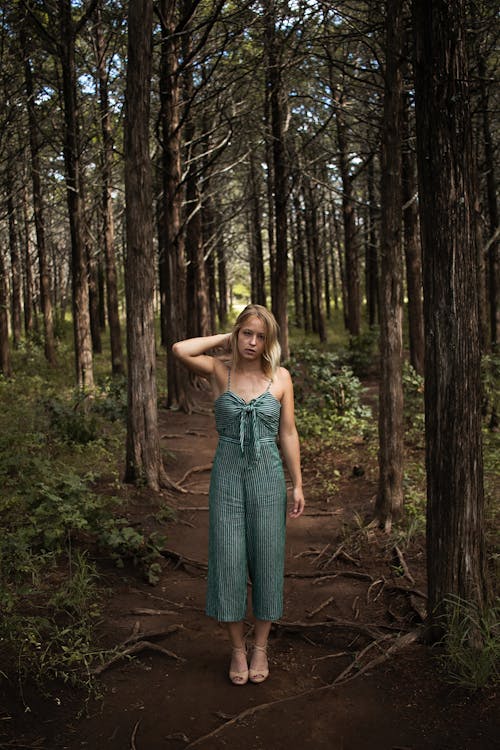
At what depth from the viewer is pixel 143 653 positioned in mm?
4242

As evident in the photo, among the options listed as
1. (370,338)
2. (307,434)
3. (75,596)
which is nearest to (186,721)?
(75,596)

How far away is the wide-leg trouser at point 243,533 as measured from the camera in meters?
3.85

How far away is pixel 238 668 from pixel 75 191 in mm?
11670

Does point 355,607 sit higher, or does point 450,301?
point 450,301

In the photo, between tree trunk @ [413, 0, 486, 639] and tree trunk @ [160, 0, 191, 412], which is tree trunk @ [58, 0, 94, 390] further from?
tree trunk @ [413, 0, 486, 639]

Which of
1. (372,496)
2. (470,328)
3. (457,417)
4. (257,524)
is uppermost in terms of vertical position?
(470,328)

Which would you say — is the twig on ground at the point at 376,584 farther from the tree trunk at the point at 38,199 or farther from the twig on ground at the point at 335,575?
the tree trunk at the point at 38,199

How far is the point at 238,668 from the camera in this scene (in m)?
3.88


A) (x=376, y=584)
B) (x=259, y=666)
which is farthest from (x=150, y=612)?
(x=376, y=584)

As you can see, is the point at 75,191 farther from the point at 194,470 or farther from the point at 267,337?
the point at 267,337

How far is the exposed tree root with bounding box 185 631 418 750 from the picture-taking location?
3291 mm

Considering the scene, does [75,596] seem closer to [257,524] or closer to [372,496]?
[257,524]

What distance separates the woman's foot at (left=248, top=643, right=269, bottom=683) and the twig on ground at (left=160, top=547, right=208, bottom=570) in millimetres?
2016

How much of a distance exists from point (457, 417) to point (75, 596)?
9.33ft
